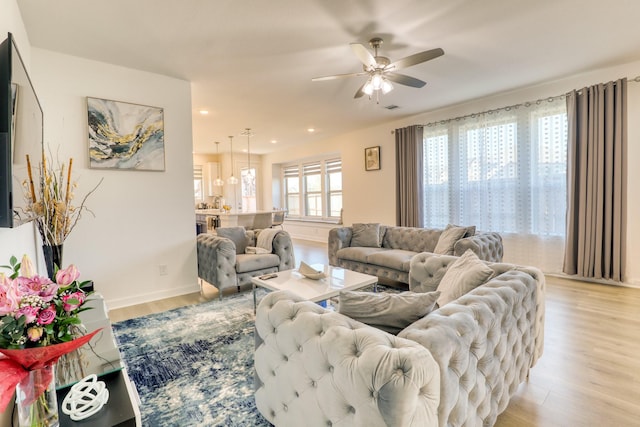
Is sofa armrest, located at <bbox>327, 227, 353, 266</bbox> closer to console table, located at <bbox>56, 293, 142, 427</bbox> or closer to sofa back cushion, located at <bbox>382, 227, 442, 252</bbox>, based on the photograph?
sofa back cushion, located at <bbox>382, 227, 442, 252</bbox>

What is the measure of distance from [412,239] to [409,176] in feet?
5.97

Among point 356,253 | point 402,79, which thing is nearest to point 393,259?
point 356,253

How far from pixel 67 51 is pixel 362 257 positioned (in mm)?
4052

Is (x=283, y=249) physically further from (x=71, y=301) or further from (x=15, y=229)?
(x=71, y=301)

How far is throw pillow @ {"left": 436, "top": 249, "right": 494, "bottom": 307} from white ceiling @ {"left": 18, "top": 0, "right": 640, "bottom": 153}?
2.06 m

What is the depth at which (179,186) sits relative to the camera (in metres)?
3.89

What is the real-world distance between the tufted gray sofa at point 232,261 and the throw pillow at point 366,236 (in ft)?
3.54

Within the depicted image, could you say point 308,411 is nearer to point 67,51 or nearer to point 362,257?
point 362,257

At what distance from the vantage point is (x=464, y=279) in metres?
1.82

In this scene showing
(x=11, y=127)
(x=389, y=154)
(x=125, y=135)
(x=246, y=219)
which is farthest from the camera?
(x=389, y=154)

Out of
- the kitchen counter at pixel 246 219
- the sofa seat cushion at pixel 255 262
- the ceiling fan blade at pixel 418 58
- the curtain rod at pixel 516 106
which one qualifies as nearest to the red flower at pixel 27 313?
the ceiling fan blade at pixel 418 58

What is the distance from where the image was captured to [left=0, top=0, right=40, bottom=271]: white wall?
155 centimetres

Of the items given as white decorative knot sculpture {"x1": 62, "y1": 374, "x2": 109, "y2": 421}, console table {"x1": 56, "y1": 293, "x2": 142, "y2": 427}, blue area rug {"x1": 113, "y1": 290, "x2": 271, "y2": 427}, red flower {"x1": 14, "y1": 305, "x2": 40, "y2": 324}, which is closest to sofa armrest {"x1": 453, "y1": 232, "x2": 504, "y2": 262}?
blue area rug {"x1": 113, "y1": 290, "x2": 271, "y2": 427}

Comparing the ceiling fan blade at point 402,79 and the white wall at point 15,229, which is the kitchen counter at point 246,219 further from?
the ceiling fan blade at point 402,79
